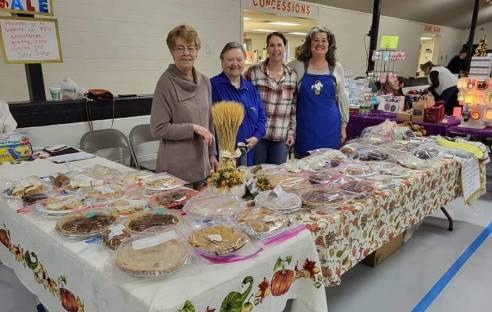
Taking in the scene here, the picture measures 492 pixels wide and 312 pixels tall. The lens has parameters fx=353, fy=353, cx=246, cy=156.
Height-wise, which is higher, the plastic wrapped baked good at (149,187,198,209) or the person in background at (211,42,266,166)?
the person in background at (211,42,266,166)

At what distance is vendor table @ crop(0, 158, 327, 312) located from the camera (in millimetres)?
898

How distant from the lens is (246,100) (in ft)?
7.35

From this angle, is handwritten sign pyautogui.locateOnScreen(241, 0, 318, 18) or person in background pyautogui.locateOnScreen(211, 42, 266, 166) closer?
person in background pyautogui.locateOnScreen(211, 42, 266, 166)

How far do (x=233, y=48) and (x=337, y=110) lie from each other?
3.23ft

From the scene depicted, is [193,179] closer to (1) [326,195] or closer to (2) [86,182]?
(2) [86,182]

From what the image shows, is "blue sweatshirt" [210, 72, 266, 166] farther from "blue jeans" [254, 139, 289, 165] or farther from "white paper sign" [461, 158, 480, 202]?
"white paper sign" [461, 158, 480, 202]

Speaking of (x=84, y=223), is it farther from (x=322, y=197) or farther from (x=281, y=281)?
(x=322, y=197)

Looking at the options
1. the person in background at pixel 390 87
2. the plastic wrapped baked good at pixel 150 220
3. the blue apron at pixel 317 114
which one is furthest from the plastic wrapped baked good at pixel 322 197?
the person in background at pixel 390 87

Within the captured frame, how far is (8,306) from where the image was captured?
194cm

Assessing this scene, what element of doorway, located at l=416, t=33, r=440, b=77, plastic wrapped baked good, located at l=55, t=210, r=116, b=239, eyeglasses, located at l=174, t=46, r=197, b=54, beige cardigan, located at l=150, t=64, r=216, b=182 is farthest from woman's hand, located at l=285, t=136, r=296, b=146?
doorway, located at l=416, t=33, r=440, b=77

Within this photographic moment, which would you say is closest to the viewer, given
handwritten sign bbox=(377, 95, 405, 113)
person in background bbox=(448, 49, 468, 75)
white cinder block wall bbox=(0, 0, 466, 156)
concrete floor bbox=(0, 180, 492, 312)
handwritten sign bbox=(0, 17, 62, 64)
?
concrete floor bbox=(0, 180, 492, 312)

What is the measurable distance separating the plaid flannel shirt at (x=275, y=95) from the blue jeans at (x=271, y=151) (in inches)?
2.0

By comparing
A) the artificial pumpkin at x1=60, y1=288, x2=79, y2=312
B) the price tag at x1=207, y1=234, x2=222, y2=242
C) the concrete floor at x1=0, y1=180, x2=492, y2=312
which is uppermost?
the price tag at x1=207, y1=234, x2=222, y2=242

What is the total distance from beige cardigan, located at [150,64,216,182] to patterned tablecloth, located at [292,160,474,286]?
2.73 ft
